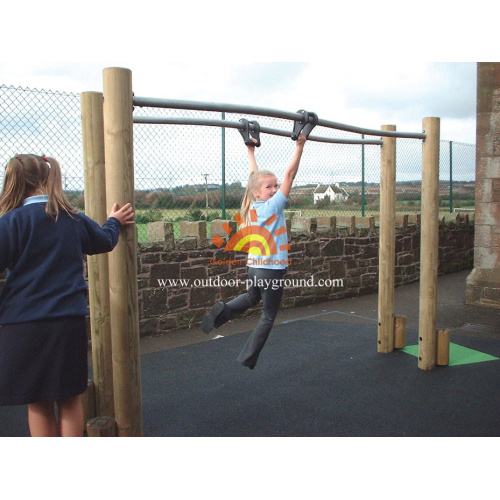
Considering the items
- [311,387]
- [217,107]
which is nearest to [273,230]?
[217,107]

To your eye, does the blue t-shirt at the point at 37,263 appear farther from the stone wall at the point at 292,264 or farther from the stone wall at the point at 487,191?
the stone wall at the point at 487,191

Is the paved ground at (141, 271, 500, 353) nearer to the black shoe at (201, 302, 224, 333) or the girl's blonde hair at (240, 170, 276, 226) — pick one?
the black shoe at (201, 302, 224, 333)

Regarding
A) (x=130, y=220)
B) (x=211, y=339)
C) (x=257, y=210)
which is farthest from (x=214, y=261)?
(x=130, y=220)

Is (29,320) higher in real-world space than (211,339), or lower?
higher

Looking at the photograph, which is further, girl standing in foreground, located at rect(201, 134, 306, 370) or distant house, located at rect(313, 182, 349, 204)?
distant house, located at rect(313, 182, 349, 204)

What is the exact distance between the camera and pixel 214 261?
5.56 m

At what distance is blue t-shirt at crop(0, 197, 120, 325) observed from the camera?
6.36 feet

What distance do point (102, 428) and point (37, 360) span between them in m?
0.46

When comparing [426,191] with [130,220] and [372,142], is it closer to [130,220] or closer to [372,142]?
[372,142]

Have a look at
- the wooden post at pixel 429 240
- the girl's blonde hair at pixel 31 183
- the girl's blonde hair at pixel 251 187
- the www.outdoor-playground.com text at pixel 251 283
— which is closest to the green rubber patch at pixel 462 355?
the wooden post at pixel 429 240

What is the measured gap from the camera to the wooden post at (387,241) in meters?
4.23

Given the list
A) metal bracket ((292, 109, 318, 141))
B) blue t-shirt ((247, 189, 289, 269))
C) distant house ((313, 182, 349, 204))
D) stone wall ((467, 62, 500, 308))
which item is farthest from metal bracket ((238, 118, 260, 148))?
stone wall ((467, 62, 500, 308))

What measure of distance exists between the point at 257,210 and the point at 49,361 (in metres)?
1.31

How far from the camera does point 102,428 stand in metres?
2.21
